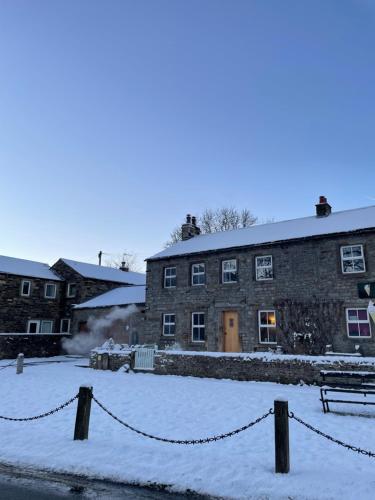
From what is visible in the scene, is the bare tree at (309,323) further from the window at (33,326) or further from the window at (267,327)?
the window at (33,326)

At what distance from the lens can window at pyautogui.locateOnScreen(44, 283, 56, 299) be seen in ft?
105

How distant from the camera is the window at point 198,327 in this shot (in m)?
21.7

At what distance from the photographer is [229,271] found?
21.6 meters

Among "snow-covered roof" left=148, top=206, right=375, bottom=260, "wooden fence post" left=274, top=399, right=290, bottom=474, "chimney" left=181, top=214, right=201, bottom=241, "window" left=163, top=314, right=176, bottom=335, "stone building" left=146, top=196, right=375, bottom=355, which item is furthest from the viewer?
"chimney" left=181, top=214, right=201, bottom=241

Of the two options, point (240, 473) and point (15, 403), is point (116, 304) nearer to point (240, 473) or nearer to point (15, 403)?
point (15, 403)

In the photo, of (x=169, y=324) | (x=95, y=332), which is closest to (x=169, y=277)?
(x=169, y=324)

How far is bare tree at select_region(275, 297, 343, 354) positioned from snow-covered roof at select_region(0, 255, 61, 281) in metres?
21.6

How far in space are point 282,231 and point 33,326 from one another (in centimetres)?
2210

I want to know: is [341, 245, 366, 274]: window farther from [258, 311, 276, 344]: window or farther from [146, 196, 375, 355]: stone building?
[258, 311, 276, 344]: window

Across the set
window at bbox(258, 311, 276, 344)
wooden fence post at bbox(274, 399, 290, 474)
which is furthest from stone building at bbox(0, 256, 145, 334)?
wooden fence post at bbox(274, 399, 290, 474)

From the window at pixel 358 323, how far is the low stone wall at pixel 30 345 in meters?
22.6

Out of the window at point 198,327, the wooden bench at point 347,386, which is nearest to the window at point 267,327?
the window at point 198,327

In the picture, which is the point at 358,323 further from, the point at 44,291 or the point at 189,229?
the point at 44,291

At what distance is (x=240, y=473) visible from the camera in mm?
5684
